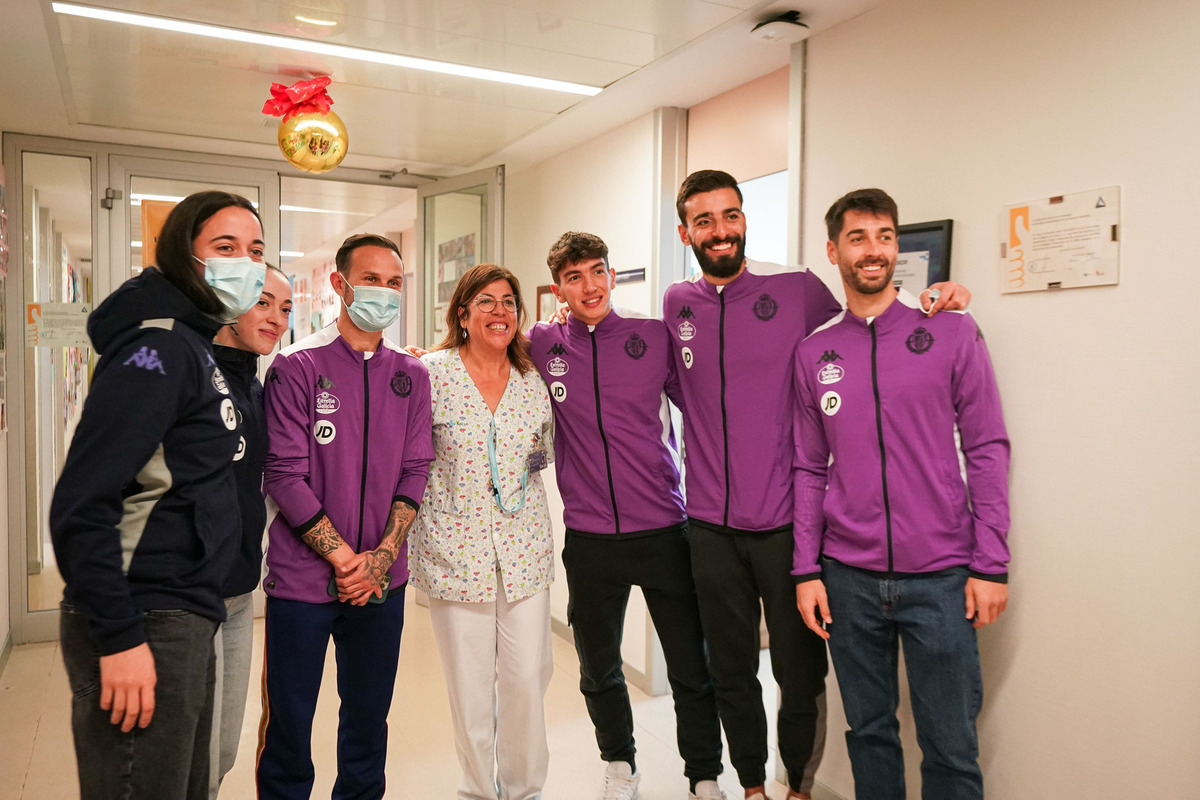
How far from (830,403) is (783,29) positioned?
1.41 metres

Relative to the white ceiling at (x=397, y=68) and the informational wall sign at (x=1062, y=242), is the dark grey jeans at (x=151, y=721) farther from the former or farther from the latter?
the informational wall sign at (x=1062, y=242)

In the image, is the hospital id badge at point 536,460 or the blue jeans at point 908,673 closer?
the blue jeans at point 908,673

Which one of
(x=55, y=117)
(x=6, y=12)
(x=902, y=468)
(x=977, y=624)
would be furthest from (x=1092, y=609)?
(x=55, y=117)

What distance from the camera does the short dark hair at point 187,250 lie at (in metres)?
1.70

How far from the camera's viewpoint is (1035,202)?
2266 millimetres

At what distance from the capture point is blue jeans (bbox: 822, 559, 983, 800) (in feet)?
7.01

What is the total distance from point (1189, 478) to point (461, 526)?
1.89 meters

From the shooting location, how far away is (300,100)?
10.7ft

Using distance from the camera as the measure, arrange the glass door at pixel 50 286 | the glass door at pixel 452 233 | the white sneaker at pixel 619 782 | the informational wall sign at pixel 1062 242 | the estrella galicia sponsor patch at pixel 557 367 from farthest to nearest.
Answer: the glass door at pixel 452 233, the glass door at pixel 50 286, the white sneaker at pixel 619 782, the estrella galicia sponsor patch at pixel 557 367, the informational wall sign at pixel 1062 242

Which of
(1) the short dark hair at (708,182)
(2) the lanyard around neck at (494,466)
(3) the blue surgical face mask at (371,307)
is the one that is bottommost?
(2) the lanyard around neck at (494,466)

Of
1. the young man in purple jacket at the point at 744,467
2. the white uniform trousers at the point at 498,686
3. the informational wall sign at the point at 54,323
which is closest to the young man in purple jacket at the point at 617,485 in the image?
the young man in purple jacket at the point at 744,467

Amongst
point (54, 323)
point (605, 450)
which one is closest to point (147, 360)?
point (605, 450)

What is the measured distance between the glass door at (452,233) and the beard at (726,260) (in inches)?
106

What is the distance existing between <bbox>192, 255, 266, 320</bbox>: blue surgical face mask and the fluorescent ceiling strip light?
1.65 metres
